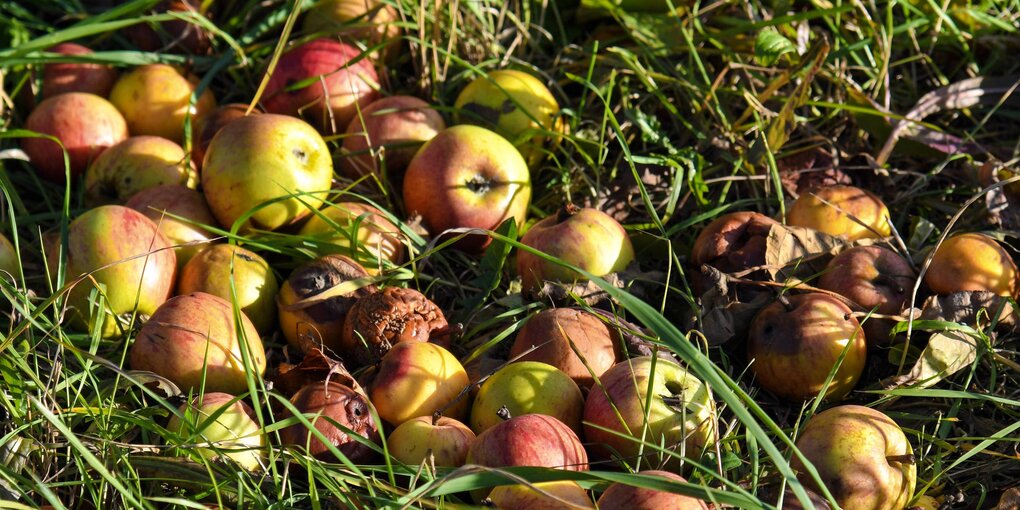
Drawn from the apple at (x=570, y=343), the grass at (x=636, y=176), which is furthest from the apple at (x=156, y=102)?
the apple at (x=570, y=343)

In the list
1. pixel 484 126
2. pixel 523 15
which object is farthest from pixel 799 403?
pixel 523 15

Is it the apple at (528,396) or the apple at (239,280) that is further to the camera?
the apple at (239,280)

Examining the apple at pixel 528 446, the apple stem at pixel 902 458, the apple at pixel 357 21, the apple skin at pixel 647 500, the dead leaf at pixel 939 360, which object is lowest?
the dead leaf at pixel 939 360

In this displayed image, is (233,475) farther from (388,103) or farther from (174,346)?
(388,103)

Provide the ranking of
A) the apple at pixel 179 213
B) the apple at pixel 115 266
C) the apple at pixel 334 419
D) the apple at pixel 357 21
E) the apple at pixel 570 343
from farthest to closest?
the apple at pixel 357 21
the apple at pixel 179 213
the apple at pixel 115 266
the apple at pixel 570 343
the apple at pixel 334 419

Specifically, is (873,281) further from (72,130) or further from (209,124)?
(72,130)

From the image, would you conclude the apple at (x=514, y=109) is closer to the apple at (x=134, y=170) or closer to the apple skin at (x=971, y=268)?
the apple at (x=134, y=170)

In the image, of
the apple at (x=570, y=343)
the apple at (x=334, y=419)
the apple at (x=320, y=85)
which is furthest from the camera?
the apple at (x=320, y=85)

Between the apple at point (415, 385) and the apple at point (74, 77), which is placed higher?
the apple at point (74, 77)
